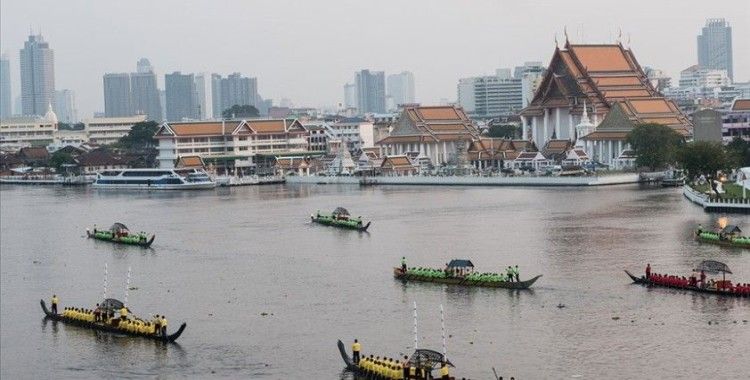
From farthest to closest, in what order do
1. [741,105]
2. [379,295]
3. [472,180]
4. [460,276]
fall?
[741,105]
[472,180]
[460,276]
[379,295]

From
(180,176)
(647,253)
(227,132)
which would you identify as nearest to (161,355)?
(647,253)

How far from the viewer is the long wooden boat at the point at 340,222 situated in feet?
153

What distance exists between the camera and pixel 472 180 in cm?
7481

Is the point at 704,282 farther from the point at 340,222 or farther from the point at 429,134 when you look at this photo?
the point at 429,134

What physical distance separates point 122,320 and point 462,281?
26.2ft

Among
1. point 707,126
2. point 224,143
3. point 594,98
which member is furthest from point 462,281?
point 224,143

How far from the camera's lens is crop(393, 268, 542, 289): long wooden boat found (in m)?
30.1

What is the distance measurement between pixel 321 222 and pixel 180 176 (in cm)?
3515

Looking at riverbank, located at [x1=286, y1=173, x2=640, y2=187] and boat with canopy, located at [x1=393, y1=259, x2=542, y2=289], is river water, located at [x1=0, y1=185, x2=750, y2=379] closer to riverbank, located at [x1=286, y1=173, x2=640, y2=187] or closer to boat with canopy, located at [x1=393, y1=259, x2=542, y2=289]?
boat with canopy, located at [x1=393, y1=259, x2=542, y2=289]

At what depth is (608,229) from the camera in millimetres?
42656

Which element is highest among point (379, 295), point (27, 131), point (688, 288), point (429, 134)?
point (27, 131)

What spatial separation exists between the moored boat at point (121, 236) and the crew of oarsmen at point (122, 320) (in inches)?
609

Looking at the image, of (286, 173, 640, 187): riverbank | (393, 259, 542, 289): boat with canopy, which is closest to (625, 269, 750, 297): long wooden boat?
(393, 259, 542, 289): boat with canopy

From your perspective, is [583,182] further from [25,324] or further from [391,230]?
[25,324]
